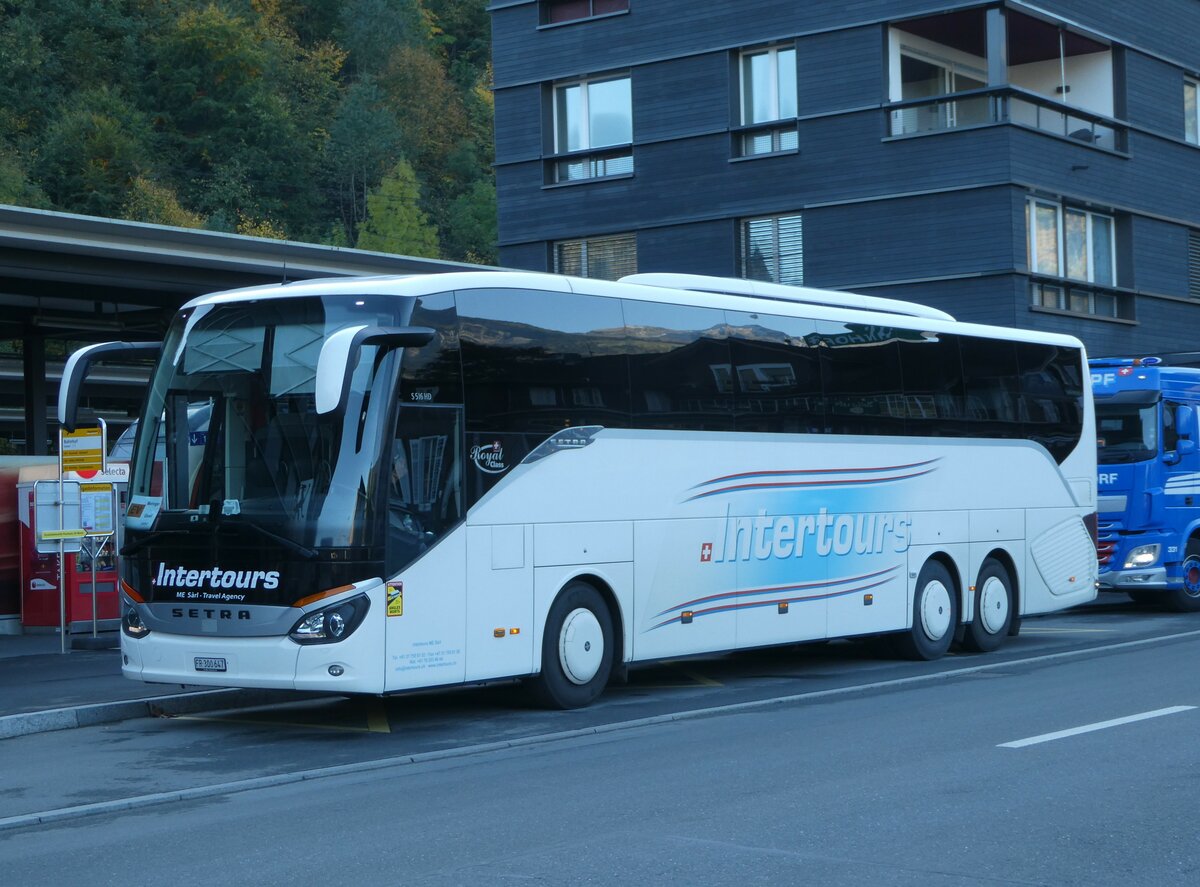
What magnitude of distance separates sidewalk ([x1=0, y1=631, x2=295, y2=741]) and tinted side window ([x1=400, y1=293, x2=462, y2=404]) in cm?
351

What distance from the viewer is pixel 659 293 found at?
14070 mm

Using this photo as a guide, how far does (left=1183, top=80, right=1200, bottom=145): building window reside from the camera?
33.5 m

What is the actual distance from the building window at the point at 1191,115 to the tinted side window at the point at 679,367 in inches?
886

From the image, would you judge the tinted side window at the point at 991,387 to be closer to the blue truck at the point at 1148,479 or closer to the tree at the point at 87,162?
the blue truck at the point at 1148,479

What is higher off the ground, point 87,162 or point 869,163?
point 87,162

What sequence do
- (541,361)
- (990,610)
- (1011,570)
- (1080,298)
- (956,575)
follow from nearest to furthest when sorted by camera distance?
1. (541,361)
2. (956,575)
3. (990,610)
4. (1011,570)
5. (1080,298)

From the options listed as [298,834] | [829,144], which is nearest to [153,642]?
[298,834]

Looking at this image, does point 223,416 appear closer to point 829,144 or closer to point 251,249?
point 251,249

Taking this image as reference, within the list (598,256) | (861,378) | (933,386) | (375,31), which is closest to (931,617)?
(933,386)

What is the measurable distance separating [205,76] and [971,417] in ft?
210

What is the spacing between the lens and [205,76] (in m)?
75.4

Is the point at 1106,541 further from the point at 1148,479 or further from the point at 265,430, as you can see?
the point at 265,430

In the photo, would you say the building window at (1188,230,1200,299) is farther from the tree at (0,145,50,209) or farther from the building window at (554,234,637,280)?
the tree at (0,145,50,209)

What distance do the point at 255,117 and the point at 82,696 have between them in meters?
65.8
